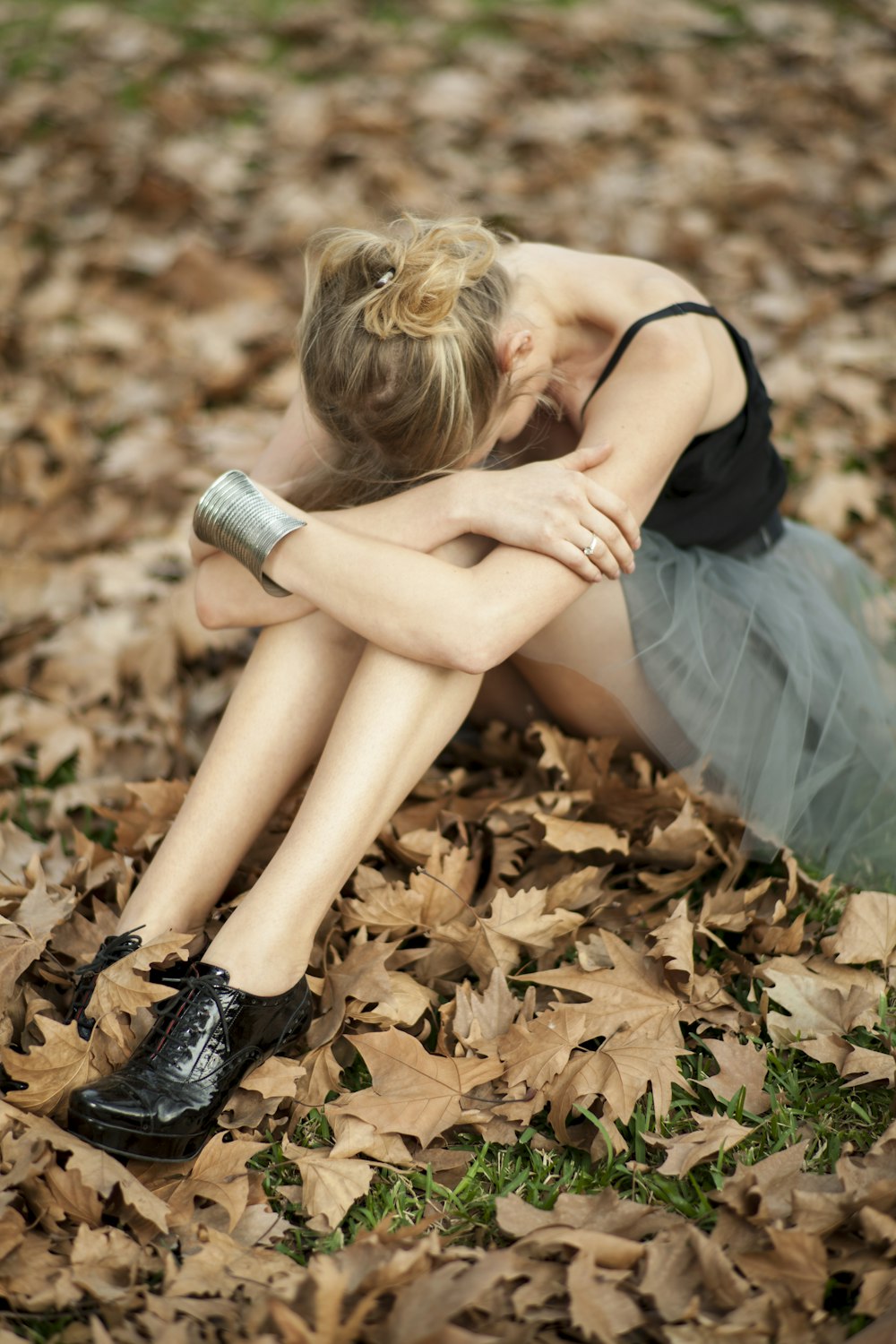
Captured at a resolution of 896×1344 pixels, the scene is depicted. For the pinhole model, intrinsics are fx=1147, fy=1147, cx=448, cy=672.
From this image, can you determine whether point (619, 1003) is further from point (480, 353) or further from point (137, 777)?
point (137, 777)

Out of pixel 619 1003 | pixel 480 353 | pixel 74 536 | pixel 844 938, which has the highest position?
pixel 480 353

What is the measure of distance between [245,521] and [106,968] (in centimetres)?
82

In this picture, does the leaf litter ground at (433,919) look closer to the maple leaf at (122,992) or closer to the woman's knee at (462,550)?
the maple leaf at (122,992)

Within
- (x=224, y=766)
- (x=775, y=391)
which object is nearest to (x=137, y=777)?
(x=224, y=766)

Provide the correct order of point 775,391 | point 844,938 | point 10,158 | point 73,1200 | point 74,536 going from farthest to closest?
1. point 10,158
2. point 775,391
3. point 74,536
4. point 844,938
5. point 73,1200

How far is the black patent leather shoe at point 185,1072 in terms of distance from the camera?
1736 millimetres

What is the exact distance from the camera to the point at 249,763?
213cm

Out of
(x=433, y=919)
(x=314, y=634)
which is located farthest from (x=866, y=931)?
(x=314, y=634)

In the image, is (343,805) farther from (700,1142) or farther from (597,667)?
(700,1142)

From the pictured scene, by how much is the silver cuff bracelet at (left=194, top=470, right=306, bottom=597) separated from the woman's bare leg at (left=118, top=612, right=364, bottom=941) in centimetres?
13

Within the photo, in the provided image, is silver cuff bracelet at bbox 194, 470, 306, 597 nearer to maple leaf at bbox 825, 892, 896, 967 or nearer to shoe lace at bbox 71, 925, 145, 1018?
shoe lace at bbox 71, 925, 145, 1018

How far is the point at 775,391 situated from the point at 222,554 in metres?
2.29

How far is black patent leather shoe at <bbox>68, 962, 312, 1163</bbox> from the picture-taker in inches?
68.4

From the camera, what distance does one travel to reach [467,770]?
2738mm
